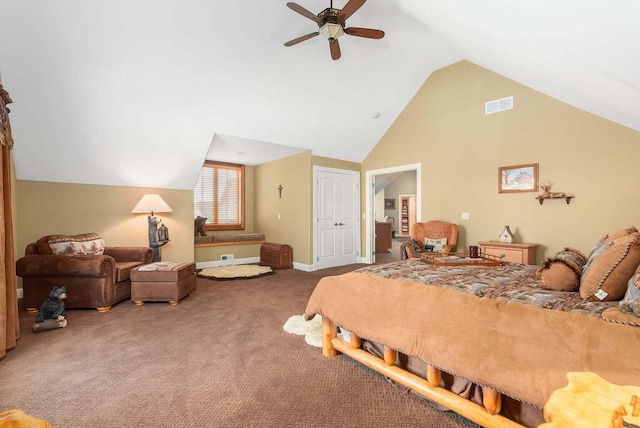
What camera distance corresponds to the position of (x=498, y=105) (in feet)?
15.3

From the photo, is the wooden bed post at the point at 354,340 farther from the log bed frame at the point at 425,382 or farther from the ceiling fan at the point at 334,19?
the ceiling fan at the point at 334,19

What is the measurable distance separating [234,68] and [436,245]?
12.9ft

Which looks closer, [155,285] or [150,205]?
[155,285]

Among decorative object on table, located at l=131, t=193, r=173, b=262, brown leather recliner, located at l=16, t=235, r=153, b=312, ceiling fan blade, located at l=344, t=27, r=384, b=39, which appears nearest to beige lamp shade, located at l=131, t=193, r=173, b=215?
decorative object on table, located at l=131, t=193, r=173, b=262

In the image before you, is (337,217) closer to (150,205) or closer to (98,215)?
(150,205)

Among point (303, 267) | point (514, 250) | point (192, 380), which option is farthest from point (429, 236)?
point (192, 380)

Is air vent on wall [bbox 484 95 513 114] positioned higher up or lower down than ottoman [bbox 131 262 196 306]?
higher up

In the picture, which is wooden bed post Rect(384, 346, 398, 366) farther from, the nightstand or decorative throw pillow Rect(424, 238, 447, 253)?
decorative throw pillow Rect(424, 238, 447, 253)

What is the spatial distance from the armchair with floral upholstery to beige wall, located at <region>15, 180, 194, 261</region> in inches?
154

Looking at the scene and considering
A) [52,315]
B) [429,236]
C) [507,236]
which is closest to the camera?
[52,315]

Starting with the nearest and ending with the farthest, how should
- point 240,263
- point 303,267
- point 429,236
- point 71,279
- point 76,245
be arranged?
point 71,279 → point 76,245 → point 429,236 → point 303,267 → point 240,263

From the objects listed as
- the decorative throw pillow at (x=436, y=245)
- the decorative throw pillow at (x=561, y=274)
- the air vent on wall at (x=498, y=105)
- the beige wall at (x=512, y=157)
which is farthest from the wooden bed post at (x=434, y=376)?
the air vent on wall at (x=498, y=105)

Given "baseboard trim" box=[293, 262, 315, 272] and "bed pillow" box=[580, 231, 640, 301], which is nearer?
"bed pillow" box=[580, 231, 640, 301]

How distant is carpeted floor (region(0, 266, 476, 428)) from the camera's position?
5.55ft
